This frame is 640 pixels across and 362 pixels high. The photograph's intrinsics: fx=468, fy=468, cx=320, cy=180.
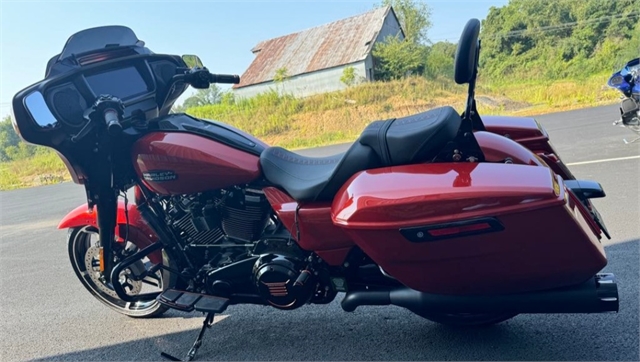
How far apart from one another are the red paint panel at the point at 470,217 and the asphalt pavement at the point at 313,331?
0.72 meters

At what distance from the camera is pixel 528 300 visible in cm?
189

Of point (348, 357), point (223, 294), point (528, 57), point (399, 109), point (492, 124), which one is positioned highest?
point (492, 124)

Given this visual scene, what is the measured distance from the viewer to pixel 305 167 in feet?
7.85

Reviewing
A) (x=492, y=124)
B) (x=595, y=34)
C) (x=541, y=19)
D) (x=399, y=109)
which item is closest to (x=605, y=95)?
(x=399, y=109)

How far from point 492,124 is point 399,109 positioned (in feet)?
69.6

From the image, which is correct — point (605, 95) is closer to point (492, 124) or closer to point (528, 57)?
point (492, 124)

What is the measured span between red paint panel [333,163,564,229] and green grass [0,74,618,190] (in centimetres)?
1663

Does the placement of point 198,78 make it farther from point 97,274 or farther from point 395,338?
point 395,338

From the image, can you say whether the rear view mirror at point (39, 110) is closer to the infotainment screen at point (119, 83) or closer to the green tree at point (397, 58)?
the infotainment screen at point (119, 83)

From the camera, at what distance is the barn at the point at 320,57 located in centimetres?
3153

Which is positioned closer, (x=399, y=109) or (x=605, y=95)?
(x=605, y=95)

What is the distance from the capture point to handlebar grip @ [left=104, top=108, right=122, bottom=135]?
7.29ft

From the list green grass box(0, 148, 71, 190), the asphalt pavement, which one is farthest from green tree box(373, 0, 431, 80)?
the asphalt pavement

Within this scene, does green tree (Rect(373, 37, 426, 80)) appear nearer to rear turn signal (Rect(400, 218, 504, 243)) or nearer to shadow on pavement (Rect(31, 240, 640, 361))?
shadow on pavement (Rect(31, 240, 640, 361))
